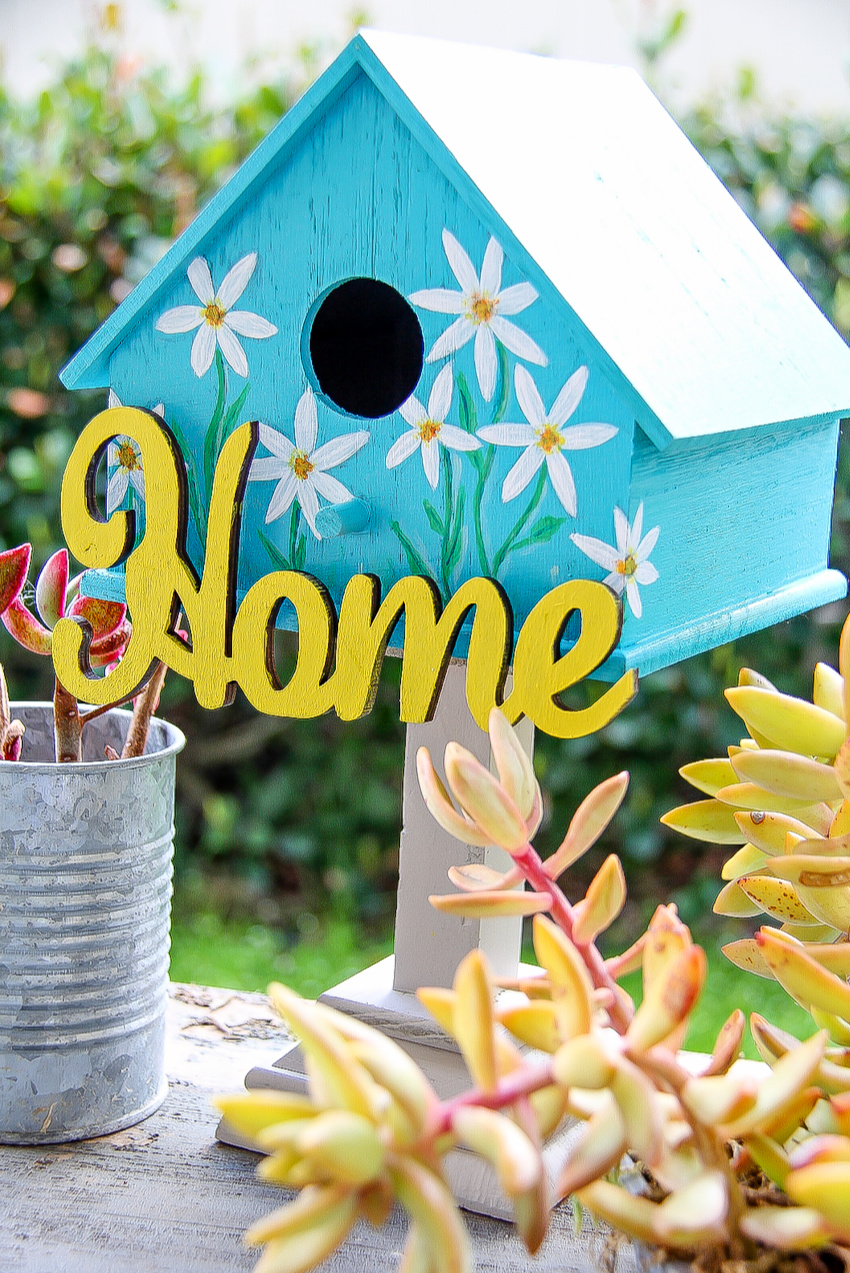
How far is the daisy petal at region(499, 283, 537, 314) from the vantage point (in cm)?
71

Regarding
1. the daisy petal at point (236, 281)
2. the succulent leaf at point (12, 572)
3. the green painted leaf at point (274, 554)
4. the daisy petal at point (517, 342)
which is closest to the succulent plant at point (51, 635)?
the succulent leaf at point (12, 572)

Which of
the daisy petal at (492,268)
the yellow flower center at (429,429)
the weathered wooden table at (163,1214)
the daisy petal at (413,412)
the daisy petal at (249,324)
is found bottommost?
the weathered wooden table at (163,1214)

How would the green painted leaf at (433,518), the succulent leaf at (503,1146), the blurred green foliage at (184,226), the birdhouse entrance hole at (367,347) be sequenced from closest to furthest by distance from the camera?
the succulent leaf at (503,1146), the green painted leaf at (433,518), the birdhouse entrance hole at (367,347), the blurred green foliage at (184,226)

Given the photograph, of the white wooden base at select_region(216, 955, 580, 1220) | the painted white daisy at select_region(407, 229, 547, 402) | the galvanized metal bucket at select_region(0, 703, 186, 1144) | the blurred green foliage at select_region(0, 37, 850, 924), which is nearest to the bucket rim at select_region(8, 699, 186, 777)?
the galvanized metal bucket at select_region(0, 703, 186, 1144)

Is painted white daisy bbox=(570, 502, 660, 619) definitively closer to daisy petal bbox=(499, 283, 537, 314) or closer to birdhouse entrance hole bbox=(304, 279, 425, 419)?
daisy petal bbox=(499, 283, 537, 314)

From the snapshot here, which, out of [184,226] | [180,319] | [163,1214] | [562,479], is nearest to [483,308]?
[562,479]

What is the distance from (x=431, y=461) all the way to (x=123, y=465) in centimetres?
23

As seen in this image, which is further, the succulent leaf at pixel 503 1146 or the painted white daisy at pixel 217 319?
the painted white daisy at pixel 217 319

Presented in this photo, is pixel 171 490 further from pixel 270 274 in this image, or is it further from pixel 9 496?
pixel 9 496

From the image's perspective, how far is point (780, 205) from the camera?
1.63m

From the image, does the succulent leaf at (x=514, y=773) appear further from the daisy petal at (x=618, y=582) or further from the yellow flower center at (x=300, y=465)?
the yellow flower center at (x=300, y=465)

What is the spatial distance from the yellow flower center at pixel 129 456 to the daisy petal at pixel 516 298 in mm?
275

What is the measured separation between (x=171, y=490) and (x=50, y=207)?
3.65ft

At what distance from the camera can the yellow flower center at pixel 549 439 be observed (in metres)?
0.72
